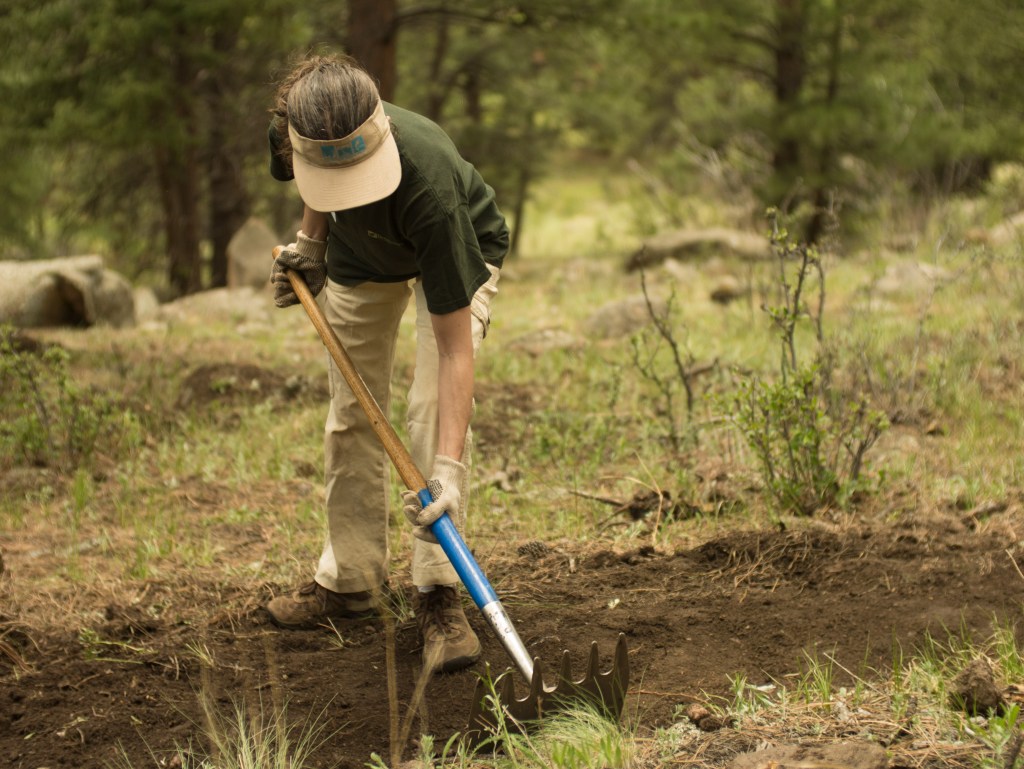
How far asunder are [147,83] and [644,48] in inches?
166

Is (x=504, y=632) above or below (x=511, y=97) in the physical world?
above

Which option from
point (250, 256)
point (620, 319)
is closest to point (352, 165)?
point (620, 319)

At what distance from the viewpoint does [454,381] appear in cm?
293

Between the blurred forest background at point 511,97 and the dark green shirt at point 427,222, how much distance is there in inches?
202

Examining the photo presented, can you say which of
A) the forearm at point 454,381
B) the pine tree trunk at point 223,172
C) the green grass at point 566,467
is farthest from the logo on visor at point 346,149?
the pine tree trunk at point 223,172

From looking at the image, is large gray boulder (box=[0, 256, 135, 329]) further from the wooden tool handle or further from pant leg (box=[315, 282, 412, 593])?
the wooden tool handle

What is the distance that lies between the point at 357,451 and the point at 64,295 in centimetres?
515

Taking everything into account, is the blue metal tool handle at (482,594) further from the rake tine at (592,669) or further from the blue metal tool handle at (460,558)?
the rake tine at (592,669)

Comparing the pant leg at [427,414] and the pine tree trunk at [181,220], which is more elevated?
the pant leg at [427,414]

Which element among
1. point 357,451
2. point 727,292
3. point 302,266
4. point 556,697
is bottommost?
point 727,292

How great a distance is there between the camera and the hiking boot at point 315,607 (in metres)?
3.51

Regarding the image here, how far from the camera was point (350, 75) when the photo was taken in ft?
8.95

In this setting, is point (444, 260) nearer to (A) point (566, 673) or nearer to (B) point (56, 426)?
(A) point (566, 673)

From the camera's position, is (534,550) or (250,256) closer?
(534,550)
